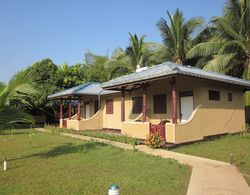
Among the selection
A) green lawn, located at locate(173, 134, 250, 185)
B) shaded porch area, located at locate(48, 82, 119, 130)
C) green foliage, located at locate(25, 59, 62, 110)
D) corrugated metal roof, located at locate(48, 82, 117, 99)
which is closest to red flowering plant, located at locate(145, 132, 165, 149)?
green lawn, located at locate(173, 134, 250, 185)

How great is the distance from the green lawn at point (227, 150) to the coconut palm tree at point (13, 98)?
6.46m

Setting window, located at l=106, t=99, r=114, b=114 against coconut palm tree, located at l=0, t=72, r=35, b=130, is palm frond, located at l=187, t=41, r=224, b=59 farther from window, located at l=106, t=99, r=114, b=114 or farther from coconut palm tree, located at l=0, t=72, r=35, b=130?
coconut palm tree, located at l=0, t=72, r=35, b=130

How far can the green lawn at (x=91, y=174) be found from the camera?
20.7 ft

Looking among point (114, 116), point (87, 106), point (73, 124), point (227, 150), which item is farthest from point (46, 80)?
point (227, 150)

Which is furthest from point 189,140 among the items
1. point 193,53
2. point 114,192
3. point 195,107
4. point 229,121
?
point 193,53

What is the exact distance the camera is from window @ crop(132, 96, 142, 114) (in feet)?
60.8

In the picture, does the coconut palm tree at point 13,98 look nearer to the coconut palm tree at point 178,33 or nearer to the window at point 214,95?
the window at point 214,95

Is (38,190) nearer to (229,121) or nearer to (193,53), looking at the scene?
(229,121)

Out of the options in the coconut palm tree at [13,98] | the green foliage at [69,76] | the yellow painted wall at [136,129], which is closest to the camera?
the coconut palm tree at [13,98]

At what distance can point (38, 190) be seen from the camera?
20.5ft

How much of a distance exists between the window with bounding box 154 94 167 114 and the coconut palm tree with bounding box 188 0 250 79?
6.50m

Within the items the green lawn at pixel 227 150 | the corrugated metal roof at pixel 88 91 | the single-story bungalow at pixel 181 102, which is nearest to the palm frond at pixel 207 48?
the single-story bungalow at pixel 181 102

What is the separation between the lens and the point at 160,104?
54.7 ft

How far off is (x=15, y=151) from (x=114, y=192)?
930cm
